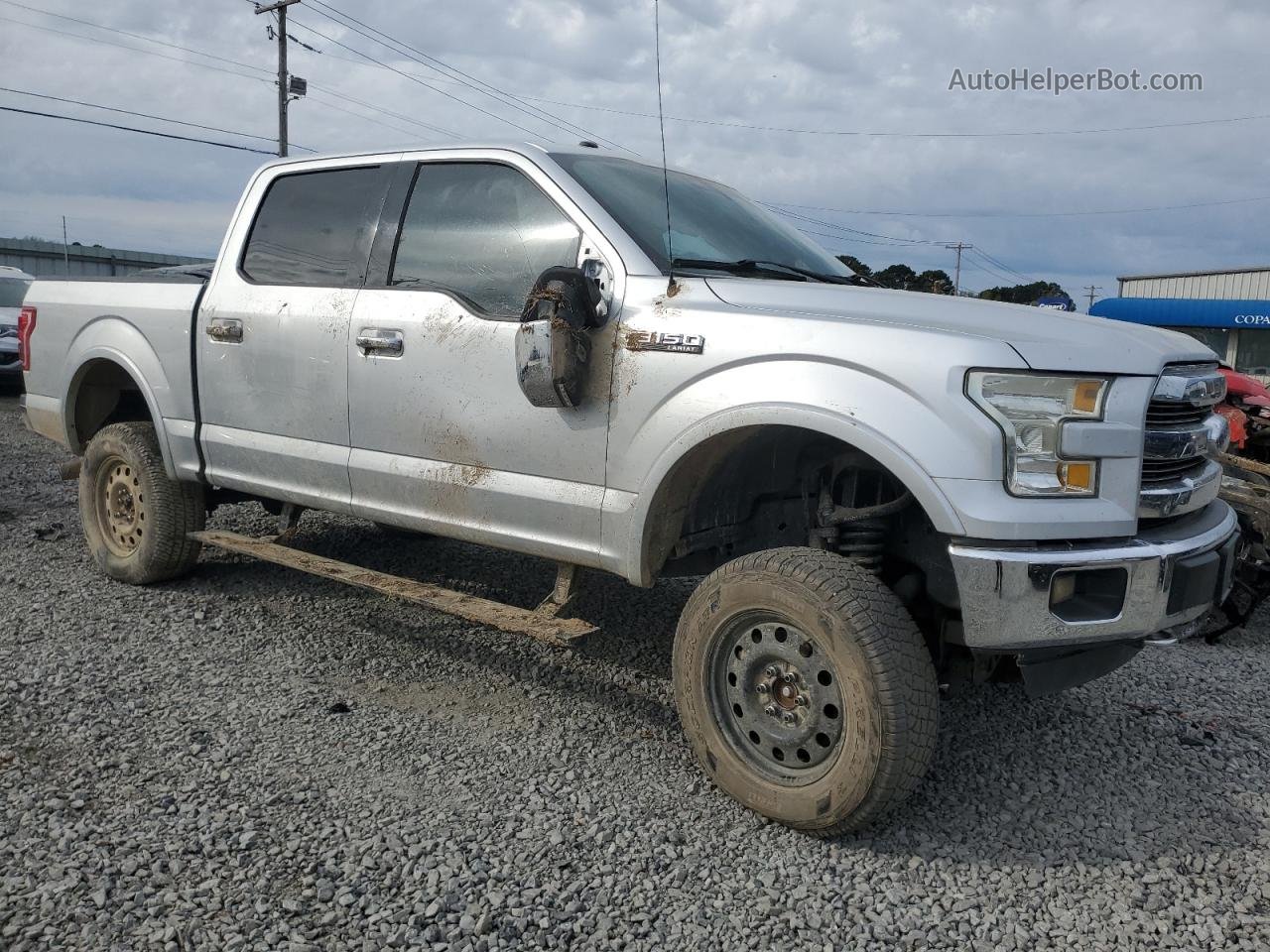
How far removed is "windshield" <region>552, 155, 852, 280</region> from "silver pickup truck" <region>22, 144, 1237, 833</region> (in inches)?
0.8

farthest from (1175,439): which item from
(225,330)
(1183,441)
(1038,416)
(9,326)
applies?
(9,326)

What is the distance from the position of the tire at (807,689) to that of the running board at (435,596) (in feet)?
1.45

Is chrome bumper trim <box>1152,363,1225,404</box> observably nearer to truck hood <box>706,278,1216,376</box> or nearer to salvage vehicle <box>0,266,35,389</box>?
truck hood <box>706,278,1216,376</box>

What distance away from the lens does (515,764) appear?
3.50m

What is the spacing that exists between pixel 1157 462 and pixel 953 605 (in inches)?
27.8

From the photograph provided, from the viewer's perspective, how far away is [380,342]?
3.98m

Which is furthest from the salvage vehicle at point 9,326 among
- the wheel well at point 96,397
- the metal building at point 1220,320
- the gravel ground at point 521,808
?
the metal building at point 1220,320

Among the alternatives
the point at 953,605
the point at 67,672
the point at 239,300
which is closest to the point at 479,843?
the point at 953,605

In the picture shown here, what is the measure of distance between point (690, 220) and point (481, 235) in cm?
79

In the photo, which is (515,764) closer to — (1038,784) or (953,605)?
(953,605)

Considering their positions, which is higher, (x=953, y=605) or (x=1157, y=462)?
(x=1157, y=462)

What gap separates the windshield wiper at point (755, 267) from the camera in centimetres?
363

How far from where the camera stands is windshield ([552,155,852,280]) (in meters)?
3.66

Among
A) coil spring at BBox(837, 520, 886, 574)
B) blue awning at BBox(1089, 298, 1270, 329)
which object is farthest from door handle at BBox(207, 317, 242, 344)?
blue awning at BBox(1089, 298, 1270, 329)
